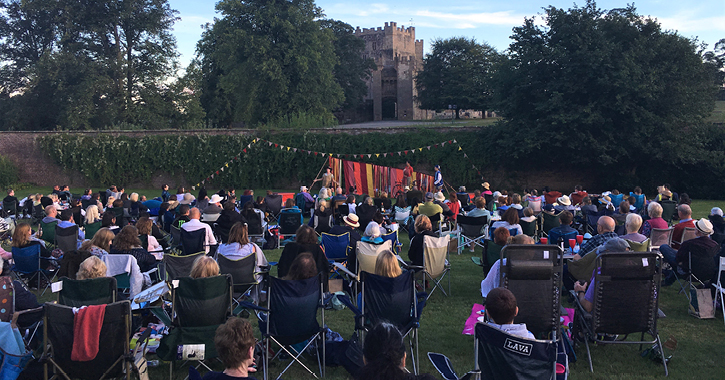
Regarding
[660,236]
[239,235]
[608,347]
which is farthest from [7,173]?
[608,347]

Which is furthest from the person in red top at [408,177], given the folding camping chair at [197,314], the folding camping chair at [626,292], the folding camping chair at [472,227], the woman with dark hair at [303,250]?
the folding camping chair at [197,314]

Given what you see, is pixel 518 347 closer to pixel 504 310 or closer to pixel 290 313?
pixel 504 310

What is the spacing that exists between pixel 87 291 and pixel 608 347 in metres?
4.73

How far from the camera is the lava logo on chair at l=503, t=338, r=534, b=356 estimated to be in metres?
3.16

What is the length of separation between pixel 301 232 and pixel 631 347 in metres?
3.62

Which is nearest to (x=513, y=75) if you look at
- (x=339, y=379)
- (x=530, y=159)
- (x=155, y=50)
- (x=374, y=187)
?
(x=530, y=159)

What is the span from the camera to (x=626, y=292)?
14.6 feet

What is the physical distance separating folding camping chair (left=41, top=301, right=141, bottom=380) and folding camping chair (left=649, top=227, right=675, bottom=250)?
6744 mm

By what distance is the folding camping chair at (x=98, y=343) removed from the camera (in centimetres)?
376

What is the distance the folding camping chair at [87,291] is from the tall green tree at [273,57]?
27.5 m

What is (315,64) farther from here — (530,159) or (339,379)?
(339,379)

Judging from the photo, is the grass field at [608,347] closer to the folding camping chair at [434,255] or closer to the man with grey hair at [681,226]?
the folding camping chair at [434,255]

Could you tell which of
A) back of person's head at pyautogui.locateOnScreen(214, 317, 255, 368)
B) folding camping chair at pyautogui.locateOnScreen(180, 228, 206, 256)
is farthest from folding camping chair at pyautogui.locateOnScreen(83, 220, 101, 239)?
back of person's head at pyautogui.locateOnScreen(214, 317, 255, 368)

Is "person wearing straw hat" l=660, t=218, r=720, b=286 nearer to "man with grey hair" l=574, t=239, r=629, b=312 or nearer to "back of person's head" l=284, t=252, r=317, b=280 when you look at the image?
"man with grey hair" l=574, t=239, r=629, b=312
